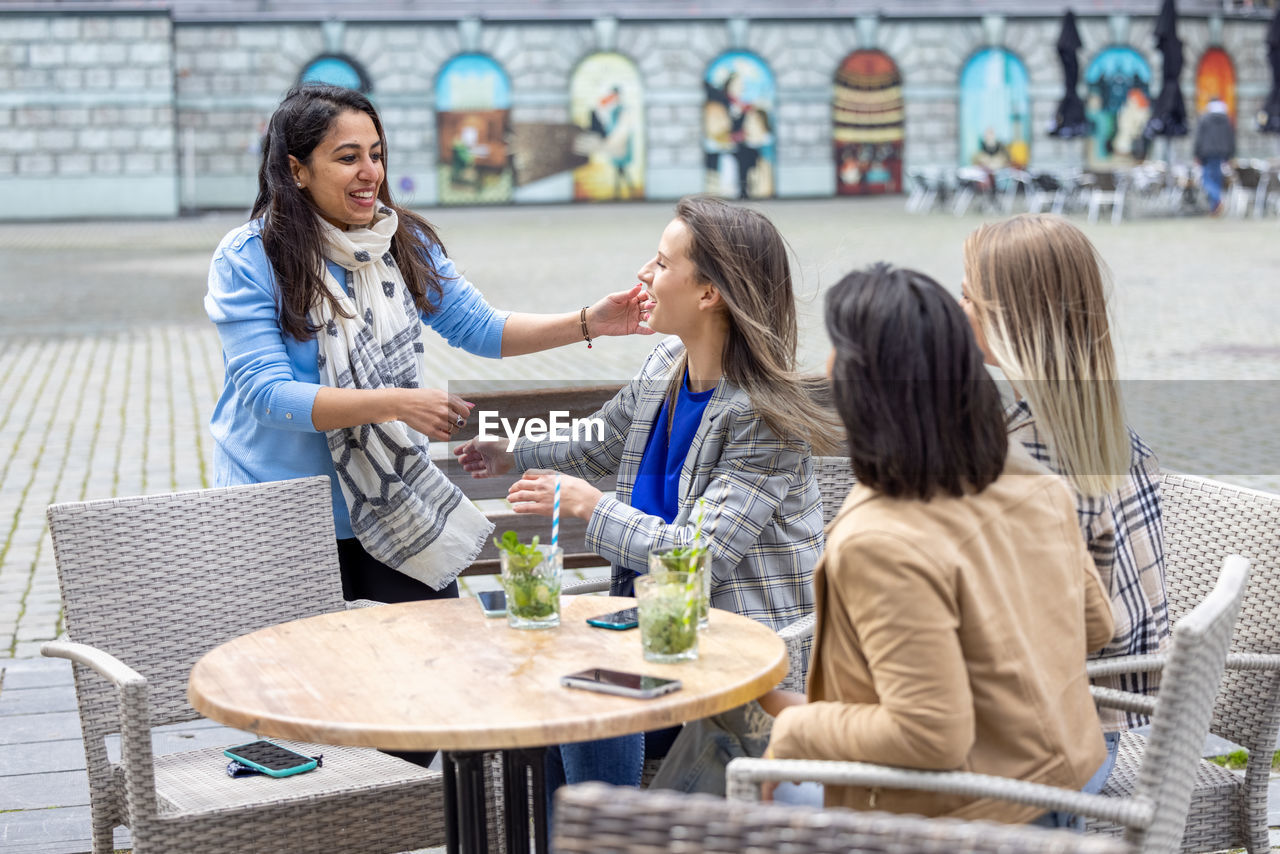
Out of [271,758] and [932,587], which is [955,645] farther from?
[271,758]

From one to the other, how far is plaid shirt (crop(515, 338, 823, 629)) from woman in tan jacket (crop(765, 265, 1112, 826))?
77cm

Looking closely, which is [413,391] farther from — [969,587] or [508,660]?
[969,587]

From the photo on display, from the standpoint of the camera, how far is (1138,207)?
29578 mm

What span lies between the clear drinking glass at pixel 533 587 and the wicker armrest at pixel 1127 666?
943mm

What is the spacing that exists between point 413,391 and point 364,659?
32.7 inches

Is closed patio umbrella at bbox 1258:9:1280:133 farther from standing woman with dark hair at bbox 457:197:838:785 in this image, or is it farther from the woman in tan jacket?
the woman in tan jacket

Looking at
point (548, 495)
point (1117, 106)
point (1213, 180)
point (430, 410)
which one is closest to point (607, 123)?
point (1117, 106)

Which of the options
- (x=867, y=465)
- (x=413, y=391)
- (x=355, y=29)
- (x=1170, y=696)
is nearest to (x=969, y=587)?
(x=867, y=465)

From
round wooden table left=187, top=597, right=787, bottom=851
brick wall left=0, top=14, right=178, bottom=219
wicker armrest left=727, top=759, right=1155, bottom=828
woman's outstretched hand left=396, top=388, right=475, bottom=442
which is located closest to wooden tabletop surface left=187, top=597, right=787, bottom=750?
round wooden table left=187, top=597, right=787, bottom=851

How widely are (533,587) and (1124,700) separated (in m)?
1.05

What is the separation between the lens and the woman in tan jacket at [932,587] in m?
2.01

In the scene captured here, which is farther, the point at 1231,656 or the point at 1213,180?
the point at 1213,180

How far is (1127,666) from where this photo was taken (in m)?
2.65

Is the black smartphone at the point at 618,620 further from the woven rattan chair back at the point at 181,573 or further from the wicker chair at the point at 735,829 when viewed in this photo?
the wicker chair at the point at 735,829
